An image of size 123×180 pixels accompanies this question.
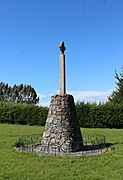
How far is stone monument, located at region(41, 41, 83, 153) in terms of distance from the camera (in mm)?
13805

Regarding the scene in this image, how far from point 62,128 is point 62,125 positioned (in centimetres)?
12

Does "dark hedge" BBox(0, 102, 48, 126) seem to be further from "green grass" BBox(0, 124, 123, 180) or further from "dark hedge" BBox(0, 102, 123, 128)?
"green grass" BBox(0, 124, 123, 180)

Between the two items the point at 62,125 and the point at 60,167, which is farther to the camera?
the point at 62,125

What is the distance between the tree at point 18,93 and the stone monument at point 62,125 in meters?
69.3

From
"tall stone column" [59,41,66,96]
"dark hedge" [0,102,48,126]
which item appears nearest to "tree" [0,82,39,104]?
"dark hedge" [0,102,48,126]

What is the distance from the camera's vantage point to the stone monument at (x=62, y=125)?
45.3ft

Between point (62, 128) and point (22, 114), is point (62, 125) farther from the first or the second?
point (22, 114)

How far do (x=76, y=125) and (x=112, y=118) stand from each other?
1941 cm

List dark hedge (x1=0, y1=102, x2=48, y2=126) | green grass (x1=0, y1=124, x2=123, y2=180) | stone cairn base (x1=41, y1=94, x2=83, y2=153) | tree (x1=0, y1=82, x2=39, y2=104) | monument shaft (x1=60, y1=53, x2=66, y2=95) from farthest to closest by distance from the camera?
tree (x1=0, y1=82, x2=39, y2=104)
dark hedge (x1=0, y1=102, x2=48, y2=126)
monument shaft (x1=60, y1=53, x2=66, y2=95)
stone cairn base (x1=41, y1=94, x2=83, y2=153)
green grass (x1=0, y1=124, x2=123, y2=180)

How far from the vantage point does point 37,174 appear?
947 cm

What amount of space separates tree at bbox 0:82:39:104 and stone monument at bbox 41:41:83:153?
6928 cm

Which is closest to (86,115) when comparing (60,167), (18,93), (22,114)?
(22,114)

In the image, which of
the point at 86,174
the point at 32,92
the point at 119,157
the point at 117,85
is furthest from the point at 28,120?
the point at 32,92

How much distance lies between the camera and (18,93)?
84875 mm
